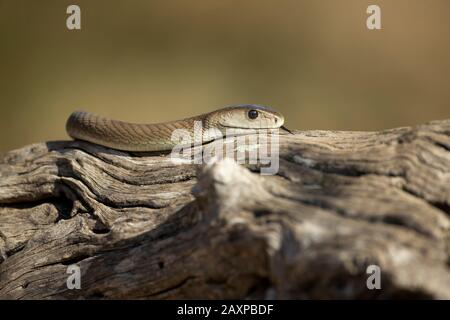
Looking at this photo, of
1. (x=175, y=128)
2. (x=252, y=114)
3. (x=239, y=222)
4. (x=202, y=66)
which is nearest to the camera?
(x=239, y=222)

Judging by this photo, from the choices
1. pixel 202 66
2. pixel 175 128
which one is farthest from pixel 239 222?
pixel 202 66

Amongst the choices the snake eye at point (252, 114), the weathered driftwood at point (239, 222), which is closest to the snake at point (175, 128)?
the snake eye at point (252, 114)

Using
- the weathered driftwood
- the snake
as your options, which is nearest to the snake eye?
the snake

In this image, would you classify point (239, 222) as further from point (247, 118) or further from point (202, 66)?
point (202, 66)

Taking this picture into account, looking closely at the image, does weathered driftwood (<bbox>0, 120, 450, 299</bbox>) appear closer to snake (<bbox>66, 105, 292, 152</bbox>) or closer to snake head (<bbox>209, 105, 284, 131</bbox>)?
snake (<bbox>66, 105, 292, 152</bbox>)

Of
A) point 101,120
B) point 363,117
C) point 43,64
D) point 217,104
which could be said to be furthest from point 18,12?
Result: point 363,117

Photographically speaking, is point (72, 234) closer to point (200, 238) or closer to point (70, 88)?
point (200, 238)

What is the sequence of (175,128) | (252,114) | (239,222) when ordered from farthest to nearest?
(252,114) → (175,128) → (239,222)
